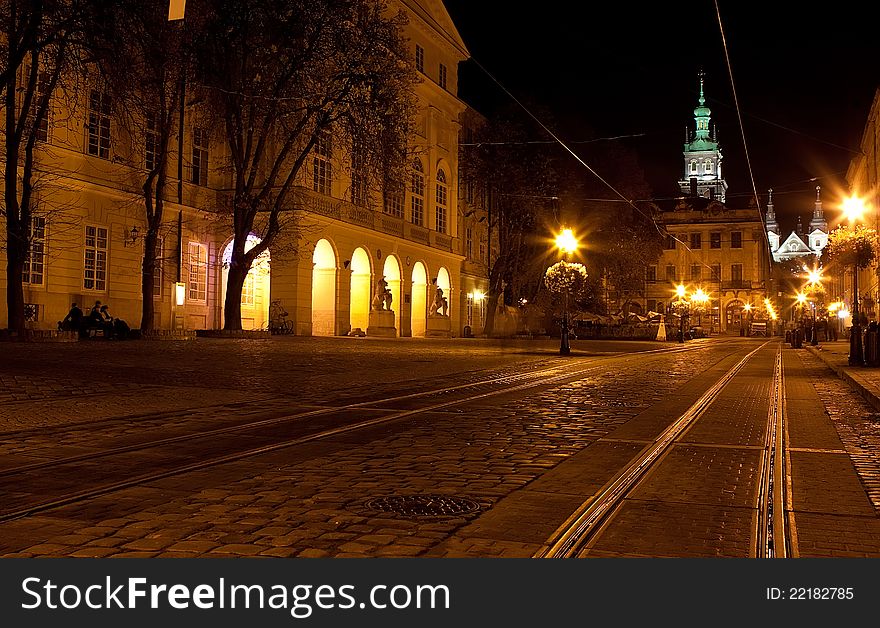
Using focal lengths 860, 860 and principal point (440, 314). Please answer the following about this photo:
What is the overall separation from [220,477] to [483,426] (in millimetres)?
3863

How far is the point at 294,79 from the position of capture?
30312 millimetres

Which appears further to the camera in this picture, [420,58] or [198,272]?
[420,58]

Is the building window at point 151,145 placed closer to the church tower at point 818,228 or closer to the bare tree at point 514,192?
the bare tree at point 514,192

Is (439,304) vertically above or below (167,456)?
above

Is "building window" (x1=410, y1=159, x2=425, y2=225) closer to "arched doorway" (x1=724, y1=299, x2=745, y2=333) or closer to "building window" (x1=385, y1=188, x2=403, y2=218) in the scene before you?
"building window" (x1=385, y1=188, x2=403, y2=218)

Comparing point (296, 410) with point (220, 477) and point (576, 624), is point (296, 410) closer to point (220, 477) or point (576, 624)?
point (220, 477)

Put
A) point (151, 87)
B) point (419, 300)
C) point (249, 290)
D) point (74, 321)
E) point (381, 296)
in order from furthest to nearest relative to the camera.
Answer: point (419, 300)
point (381, 296)
point (249, 290)
point (151, 87)
point (74, 321)

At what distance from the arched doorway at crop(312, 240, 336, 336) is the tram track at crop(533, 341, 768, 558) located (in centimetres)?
3103

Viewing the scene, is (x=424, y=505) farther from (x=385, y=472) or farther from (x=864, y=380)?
(x=864, y=380)

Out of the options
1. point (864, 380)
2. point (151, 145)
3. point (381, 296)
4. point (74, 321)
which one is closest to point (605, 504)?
point (864, 380)

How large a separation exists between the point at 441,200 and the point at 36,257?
91.5ft

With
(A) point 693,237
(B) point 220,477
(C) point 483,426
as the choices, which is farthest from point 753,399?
(A) point 693,237

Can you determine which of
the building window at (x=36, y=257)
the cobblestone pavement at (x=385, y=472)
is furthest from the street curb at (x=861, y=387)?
the building window at (x=36, y=257)

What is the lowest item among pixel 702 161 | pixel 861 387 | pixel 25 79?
pixel 861 387
